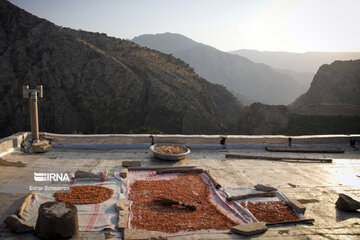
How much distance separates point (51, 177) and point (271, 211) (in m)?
3.11

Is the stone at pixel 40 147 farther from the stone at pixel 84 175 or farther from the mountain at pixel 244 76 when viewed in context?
the mountain at pixel 244 76

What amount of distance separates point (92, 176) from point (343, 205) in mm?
3360

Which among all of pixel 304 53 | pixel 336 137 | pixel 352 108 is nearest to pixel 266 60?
pixel 304 53

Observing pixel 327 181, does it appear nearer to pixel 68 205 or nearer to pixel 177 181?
pixel 177 181

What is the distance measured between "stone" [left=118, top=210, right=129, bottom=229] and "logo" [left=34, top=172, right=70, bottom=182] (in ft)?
4.53

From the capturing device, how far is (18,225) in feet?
8.39

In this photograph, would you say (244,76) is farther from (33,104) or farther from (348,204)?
(348,204)

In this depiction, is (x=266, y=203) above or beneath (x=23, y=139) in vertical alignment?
beneath

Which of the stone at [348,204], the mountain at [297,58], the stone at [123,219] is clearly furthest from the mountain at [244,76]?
the stone at [123,219]

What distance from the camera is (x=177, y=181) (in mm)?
4066

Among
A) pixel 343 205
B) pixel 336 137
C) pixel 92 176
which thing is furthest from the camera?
pixel 336 137

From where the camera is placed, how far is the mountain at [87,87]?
2267 centimetres

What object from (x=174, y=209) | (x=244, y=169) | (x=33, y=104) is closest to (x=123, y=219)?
(x=174, y=209)

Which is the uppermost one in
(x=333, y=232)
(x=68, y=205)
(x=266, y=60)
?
(x=266, y=60)
